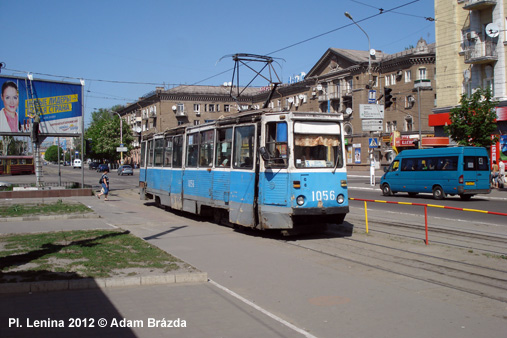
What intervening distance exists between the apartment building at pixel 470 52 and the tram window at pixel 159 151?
2268 centimetres

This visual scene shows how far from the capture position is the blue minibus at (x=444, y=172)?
23.4 m

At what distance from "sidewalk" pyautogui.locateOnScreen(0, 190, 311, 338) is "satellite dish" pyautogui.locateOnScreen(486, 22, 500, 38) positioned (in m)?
32.7

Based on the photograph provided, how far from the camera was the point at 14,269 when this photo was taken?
317 inches

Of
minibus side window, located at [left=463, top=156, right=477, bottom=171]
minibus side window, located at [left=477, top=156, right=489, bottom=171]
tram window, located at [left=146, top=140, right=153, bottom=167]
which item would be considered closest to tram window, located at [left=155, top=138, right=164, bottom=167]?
tram window, located at [left=146, top=140, right=153, bottom=167]

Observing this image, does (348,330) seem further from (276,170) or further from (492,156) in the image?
(492,156)

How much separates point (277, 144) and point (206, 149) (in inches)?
160

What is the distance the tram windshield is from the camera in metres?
11.9

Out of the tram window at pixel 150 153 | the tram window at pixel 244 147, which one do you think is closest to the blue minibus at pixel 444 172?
the tram window at pixel 150 153

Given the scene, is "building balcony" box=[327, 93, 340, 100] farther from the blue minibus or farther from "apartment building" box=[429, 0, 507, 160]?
the blue minibus

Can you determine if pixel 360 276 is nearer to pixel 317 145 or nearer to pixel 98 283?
pixel 98 283

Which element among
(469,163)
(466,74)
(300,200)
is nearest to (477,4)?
(466,74)

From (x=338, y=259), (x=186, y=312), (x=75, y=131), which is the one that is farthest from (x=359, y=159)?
(x=186, y=312)

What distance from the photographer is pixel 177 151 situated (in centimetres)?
1825

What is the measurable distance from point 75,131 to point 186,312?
28.2 meters
